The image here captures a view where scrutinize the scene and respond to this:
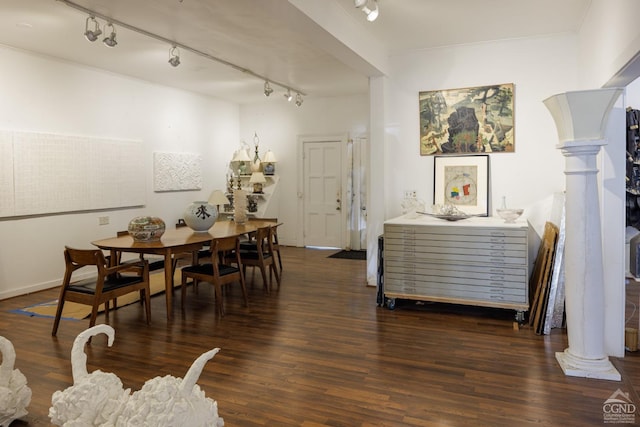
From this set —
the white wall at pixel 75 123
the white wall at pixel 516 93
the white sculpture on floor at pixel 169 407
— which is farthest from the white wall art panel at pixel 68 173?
the white sculpture on floor at pixel 169 407

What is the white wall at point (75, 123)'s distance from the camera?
Answer: 16.7 ft

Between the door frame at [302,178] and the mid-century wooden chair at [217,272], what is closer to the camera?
the mid-century wooden chair at [217,272]

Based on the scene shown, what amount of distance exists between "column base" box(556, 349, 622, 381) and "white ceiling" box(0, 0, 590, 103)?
2.88 metres

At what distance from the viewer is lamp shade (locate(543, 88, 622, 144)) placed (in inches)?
111

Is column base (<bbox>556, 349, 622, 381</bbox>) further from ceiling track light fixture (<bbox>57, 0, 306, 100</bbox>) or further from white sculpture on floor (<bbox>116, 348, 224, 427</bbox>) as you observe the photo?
ceiling track light fixture (<bbox>57, 0, 306, 100</bbox>)

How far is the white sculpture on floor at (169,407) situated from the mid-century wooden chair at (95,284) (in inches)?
86.6

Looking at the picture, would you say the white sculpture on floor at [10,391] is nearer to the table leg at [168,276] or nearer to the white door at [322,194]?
the table leg at [168,276]

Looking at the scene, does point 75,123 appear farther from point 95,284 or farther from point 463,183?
point 463,183

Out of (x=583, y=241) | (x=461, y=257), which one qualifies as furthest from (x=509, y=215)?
(x=583, y=241)

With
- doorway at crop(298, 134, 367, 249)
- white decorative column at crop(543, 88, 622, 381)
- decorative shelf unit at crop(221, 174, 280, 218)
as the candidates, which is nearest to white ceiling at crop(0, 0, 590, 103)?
white decorative column at crop(543, 88, 622, 381)

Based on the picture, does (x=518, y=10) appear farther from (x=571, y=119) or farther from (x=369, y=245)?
(x=369, y=245)

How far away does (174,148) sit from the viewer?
23.9 feet

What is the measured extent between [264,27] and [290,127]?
413cm

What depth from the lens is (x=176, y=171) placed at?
289 inches
